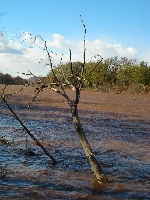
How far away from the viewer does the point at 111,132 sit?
13.7m

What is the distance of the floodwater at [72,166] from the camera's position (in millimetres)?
6625

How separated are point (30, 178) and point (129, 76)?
163 ft

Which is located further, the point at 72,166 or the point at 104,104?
the point at 104,104

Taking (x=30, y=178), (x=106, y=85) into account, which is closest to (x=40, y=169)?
(x=30, y=178)

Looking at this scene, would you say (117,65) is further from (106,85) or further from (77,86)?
(77,86)

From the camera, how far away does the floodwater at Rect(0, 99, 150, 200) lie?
6625 millimetres

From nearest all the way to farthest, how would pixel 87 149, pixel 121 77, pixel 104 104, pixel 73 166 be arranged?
pixel 87 149 < pixel 73 166 < pixel 104 104 < pixel 121 77

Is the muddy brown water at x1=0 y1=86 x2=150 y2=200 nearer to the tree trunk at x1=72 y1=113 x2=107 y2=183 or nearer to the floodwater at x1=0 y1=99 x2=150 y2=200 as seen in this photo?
the floodwater at x1=0 y1=99 x2=150 y2=200

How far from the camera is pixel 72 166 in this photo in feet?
27.9

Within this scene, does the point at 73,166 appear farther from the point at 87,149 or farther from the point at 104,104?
the point at 104,104

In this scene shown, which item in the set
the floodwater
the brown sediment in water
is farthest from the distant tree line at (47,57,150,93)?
the floodwater

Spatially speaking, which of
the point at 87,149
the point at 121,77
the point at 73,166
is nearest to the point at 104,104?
the point at 73,166

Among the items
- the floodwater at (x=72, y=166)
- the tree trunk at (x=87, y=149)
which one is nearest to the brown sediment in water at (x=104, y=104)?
the floodwater at (x=72, y=166)

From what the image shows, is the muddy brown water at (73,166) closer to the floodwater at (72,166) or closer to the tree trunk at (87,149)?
the floodwater at (72,166)
